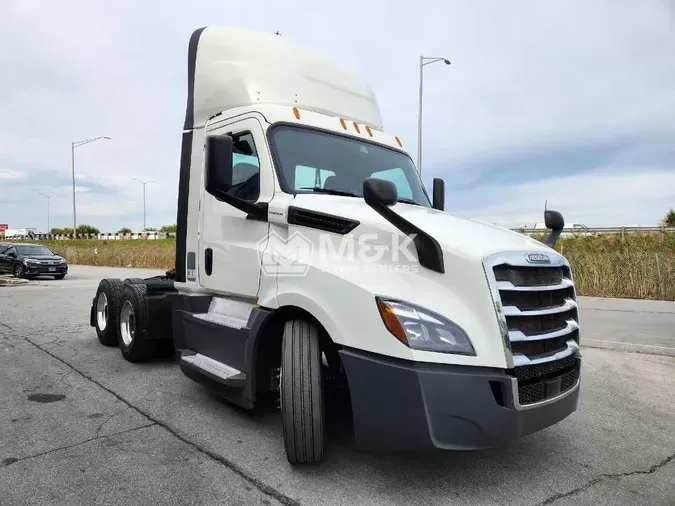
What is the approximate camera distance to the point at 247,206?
13.1 ft

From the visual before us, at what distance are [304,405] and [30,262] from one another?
22.9 m

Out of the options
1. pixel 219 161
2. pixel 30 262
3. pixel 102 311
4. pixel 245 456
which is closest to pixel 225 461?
pixel 245 456

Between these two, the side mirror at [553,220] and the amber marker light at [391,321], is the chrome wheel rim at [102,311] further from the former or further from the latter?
the side mirror at [553,220]

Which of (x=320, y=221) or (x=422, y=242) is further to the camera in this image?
(x=320, y=221)

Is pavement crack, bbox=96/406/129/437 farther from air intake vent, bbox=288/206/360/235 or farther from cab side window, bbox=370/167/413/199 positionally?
cab side window, bbox=370/167/413/199

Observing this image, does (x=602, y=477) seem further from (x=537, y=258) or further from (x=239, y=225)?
(x=239, y=225)

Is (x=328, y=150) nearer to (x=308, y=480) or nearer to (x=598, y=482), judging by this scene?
(x=308, y=480)

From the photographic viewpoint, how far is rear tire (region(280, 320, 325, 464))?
3.27m

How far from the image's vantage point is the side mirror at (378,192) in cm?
307

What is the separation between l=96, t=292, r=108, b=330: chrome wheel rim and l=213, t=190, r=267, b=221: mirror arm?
4126 millimetres

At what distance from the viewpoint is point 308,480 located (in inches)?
129

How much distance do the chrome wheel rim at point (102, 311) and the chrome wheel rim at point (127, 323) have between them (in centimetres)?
69

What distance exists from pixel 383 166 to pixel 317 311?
1872 mm

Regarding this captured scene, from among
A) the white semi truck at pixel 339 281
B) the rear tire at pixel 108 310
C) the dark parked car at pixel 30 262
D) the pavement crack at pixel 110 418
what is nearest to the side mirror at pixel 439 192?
the white semi truck at pixel 339 281
